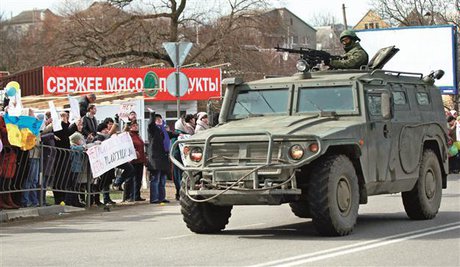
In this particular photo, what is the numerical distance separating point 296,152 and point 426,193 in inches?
136

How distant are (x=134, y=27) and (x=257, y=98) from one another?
1497 inches

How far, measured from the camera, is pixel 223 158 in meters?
13.0

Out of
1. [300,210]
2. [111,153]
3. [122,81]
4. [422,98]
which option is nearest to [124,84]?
[122,81]

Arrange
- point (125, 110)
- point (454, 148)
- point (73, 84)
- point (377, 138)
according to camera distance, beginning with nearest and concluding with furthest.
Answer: point (377, 138)
point (125, 110)
point (454, 148)
point (73, 84)

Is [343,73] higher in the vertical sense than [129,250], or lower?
higher

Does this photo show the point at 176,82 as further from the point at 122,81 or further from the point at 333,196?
the point at 122,81

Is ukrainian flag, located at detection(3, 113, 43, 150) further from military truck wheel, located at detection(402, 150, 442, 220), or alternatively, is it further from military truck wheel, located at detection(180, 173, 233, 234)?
military truck wheel, located at detection(402, 150, 442, 220)

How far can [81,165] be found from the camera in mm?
19125

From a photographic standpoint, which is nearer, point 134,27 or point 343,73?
point 343,73

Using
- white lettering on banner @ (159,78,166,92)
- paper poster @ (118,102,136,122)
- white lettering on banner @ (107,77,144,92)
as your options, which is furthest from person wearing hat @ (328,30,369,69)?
white lettering on banner @ (107,77,144,92)

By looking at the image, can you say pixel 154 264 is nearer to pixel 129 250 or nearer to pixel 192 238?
pixel 129 250

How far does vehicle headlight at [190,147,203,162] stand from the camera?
13203 mm

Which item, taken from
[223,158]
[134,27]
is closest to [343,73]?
[223,158]

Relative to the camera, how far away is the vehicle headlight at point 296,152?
41.1ft
